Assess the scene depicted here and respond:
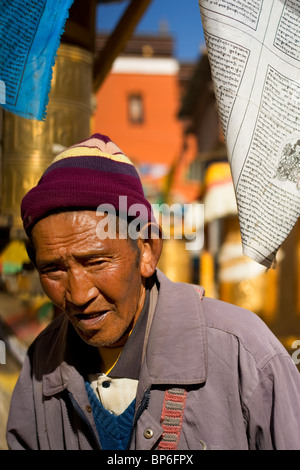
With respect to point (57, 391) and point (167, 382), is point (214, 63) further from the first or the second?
point (57, 391)

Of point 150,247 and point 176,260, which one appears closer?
point 150,247

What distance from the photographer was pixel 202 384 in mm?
1562

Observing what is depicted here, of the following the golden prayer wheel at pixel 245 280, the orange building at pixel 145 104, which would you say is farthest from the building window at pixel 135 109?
the golden prayer wheel at pixel 245 280

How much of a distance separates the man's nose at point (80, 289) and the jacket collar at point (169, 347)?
0.86 ft

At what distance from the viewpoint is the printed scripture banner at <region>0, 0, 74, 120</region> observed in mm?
1529

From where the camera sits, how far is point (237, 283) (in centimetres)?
682

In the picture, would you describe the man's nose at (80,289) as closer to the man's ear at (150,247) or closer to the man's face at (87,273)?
the man's face at (87,273)

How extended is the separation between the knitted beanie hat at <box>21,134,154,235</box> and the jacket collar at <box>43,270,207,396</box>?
11.1 inches

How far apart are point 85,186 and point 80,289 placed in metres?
0.28

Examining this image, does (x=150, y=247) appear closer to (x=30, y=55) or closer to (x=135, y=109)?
(x=30, y=55)

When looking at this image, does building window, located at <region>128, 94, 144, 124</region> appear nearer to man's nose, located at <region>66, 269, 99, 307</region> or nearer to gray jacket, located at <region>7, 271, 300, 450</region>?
gray jacket, located at <region>7, 271, 300, 450</region>

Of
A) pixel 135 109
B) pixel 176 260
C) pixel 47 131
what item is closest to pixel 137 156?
pixel 135 109

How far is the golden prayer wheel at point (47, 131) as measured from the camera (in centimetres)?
217

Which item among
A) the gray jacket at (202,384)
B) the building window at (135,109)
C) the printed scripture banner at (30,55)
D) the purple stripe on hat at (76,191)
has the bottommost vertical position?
the gray jacket at (202,384)
